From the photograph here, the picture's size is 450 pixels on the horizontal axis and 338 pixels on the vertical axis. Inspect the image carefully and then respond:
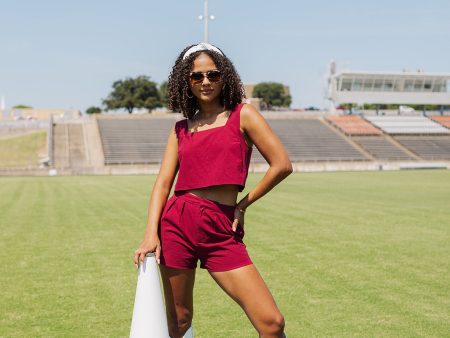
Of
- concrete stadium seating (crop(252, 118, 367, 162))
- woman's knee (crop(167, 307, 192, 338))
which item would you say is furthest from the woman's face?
concrete stadium seating (crop(252, 118, 367, 162))

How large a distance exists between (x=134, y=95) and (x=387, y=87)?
4088 cm

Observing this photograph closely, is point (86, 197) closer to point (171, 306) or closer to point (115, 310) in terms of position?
point (115, 310)

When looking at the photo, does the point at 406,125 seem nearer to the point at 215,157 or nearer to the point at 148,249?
the point at 215,157

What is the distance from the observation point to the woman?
11.4 ft

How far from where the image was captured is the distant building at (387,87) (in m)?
68.2

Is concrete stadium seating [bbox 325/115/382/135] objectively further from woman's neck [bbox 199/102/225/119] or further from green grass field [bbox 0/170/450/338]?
woman's neck [bbox 199/102/225/119]

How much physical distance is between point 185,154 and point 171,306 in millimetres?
910

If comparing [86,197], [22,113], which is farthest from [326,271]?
[22,113]

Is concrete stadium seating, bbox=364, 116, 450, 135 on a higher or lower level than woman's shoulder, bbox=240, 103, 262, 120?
lower

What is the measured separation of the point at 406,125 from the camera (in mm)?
66188

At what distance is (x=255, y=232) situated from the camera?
11.9m

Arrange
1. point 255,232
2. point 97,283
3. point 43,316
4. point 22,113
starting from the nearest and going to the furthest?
point 43,316 < point 97,283 < point 255,232 < point 22,113

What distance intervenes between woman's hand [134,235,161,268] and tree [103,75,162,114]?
93465 mm

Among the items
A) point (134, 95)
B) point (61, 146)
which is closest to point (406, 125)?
point (61, 146)
